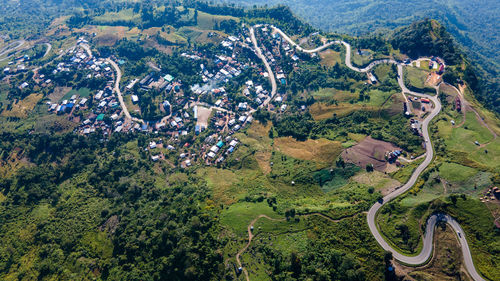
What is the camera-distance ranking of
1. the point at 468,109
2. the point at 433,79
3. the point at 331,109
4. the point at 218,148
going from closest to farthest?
1. the point at 468,109
2. the point at 218,148
3. the point at 433,79
4. the point at 331,109

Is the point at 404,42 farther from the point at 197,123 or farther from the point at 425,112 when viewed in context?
the point at 197,123

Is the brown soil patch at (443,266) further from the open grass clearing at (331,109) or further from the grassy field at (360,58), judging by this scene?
the grassy field at (360,58)

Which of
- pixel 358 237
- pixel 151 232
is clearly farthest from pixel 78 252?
pixel 358 237

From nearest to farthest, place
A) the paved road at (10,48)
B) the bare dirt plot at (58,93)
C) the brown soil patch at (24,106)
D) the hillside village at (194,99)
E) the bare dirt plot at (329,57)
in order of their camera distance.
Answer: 1. the hillside village at (194,99)
2. the brown soil patch at (24,106)
3. the bare dirt plot at (58,93)
4. the bare dirt plot at (329,57)
5. the paved road at (10,48)

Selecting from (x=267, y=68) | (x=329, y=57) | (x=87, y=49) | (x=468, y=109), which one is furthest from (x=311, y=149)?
(x=87, y=49)

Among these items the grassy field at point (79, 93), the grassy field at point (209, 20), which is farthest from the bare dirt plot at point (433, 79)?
the grassy field at point (79, 93)

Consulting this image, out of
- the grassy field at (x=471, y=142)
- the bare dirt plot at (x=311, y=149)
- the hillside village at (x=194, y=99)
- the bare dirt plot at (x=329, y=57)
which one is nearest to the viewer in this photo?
the grassy field at (x=471, y=142)

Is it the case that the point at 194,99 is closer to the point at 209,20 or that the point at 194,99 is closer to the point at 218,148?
the point at 218,148
